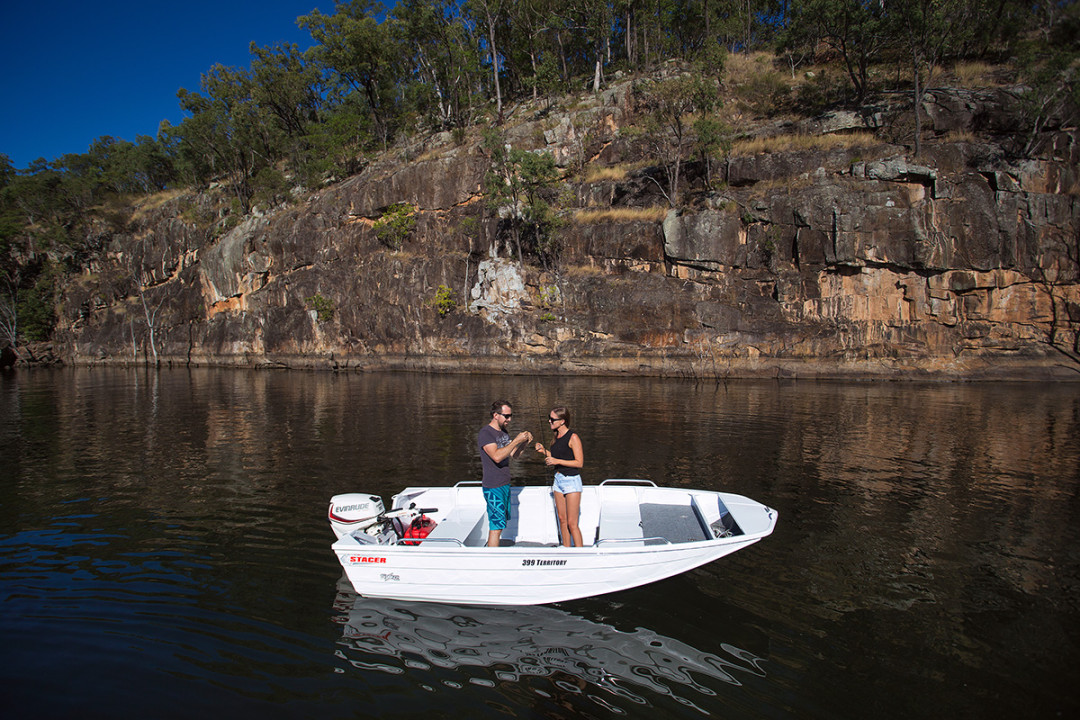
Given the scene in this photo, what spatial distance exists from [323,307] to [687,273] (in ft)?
111

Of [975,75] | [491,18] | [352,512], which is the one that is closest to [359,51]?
[491,18]

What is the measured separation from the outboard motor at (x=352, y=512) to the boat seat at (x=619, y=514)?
3.50 metres

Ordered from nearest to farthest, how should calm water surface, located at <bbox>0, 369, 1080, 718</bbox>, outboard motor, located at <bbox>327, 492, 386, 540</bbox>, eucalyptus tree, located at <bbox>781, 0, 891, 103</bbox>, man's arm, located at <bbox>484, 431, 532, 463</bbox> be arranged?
calm water surface, located at <bbox>0, 369, 1080, 718</bbox> → man's arm, located at <bbox>484, 431, 532, 463</bbox> → outboard motor, located at <bbox>327, 492, 386, 540</bbox> → eucalyptus tree, located at <bbox>781, 0, 891, 103</bbox>

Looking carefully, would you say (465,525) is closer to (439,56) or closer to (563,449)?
(563,449)

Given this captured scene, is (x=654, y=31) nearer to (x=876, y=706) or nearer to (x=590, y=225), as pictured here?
(x=590, y=225)

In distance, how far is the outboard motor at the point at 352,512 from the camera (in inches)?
321

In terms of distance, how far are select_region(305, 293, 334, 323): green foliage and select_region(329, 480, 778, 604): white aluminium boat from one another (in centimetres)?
4656

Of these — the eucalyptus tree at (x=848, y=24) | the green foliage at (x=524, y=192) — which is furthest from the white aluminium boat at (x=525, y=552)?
the eucalyptus tree at (x=848, y=24)

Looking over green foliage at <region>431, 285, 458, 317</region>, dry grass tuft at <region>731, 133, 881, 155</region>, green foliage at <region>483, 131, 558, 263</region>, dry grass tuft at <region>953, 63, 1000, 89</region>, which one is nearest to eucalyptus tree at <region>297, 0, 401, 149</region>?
green foliage at <region>483, 131, 558, 263</region>

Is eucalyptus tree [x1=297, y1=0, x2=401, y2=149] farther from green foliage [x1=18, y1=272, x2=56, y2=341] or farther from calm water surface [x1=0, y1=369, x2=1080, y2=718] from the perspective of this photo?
calm water surface [x1=0, y1=369, x2=1080, y2=718]

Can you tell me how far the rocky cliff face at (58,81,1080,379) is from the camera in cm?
3519

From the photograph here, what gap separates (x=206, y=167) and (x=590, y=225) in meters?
56.9

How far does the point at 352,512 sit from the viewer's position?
26.9 feet

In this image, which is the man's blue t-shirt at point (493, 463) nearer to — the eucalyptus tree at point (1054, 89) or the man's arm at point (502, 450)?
the man's arm at point (502, 450)
